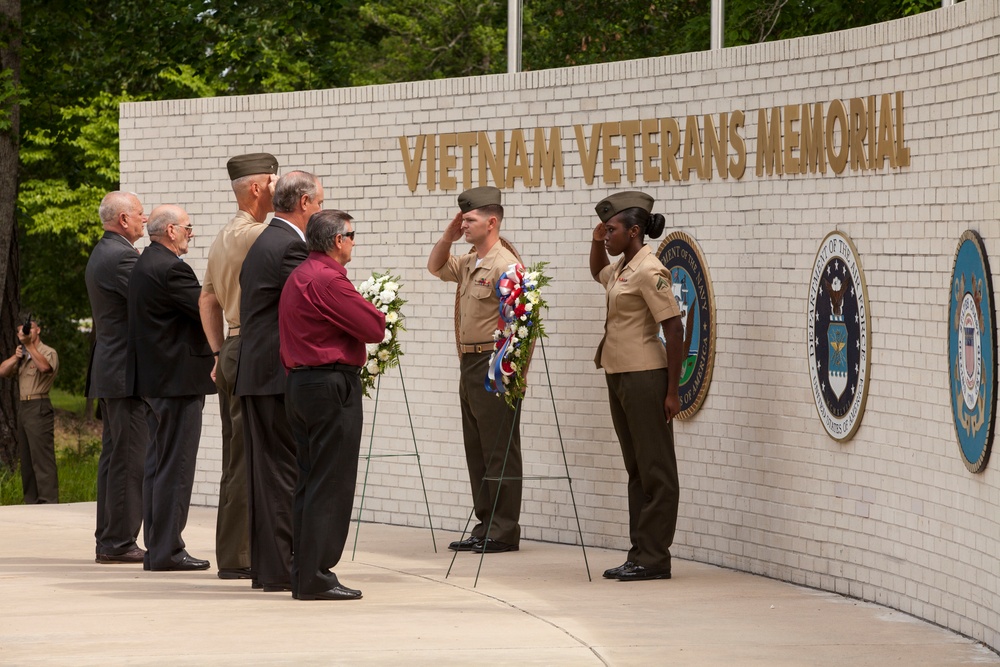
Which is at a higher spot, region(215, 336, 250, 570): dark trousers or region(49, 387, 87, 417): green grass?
region(215, 336, 250, 570): dark trousers

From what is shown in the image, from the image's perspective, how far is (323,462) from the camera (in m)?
7.12

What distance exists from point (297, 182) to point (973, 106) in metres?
3.13

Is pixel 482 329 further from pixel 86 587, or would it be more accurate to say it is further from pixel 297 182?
pixel 86 587

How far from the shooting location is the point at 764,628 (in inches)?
267

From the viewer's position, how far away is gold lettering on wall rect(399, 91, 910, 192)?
7.52 m

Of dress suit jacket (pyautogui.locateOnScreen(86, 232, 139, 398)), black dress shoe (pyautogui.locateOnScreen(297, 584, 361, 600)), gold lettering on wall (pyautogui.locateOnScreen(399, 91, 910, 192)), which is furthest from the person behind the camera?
dress suit jacket (pyautogui.locateOnScreen(86, 232, 139, 398))

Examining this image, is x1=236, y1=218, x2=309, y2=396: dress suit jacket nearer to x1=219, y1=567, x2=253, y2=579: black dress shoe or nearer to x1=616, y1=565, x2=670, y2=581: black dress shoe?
x1=219, y1=567, x2=253, y2=579: black dress shoe

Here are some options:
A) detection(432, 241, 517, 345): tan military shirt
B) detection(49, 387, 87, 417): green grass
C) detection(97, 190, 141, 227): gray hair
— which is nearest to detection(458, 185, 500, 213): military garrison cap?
detection(432, 241, 517, 345): tan military shirt

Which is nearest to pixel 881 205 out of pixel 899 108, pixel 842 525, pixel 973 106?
pixel 899 108

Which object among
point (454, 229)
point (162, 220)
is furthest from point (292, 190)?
point (454, 229)

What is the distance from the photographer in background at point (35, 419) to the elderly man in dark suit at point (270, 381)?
29.7ft

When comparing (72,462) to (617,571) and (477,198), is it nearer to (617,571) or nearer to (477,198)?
(477,198)

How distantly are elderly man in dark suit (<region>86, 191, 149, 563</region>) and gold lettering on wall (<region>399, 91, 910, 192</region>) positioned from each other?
7.46 feet

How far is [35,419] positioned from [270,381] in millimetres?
9307
